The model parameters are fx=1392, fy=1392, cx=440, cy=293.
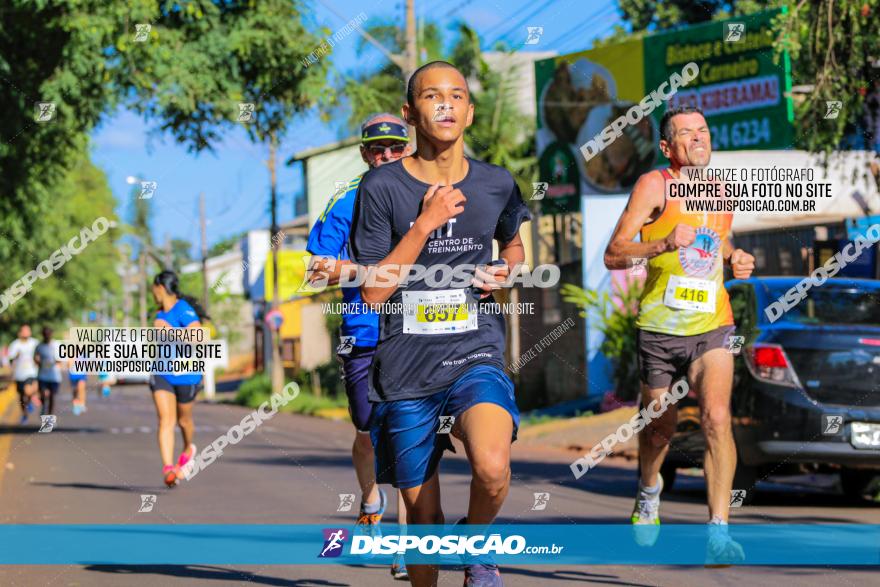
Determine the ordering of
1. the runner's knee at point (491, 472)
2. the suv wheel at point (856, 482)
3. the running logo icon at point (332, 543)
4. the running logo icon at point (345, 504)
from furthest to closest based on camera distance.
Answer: the suv wheel at point (856, 482) < the running logo icon at point (345, 504) < the running logo icon at point (332, 543) < the runner's knee at point (491, 472)

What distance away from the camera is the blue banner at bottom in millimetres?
7238

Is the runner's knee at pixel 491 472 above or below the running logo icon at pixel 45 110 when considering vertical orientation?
below

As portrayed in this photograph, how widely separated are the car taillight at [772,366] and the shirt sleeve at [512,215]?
499cm

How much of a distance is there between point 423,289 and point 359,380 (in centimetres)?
195

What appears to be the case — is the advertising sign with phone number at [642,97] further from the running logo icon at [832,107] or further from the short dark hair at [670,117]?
the short dark hair at [670,117]

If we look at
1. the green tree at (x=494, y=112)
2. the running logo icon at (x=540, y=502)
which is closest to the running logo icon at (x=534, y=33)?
the running logo icon at (x=540, y=502)

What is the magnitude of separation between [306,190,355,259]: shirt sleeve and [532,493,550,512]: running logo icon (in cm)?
393

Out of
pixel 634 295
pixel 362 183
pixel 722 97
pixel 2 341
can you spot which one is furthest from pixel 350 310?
pixel 2 341

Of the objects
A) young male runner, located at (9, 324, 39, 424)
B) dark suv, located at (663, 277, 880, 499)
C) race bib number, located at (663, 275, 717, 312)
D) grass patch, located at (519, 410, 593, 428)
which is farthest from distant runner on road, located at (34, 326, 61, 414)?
race bib number, located at (663, 275, 717, 312)

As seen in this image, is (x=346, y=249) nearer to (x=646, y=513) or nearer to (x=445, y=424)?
(x=445, y=424)

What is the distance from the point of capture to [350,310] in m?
6.72

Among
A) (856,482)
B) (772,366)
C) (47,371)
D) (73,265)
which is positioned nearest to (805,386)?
(772,366)

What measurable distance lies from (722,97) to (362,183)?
23.8 metres

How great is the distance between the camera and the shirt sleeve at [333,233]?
6.52 meters
